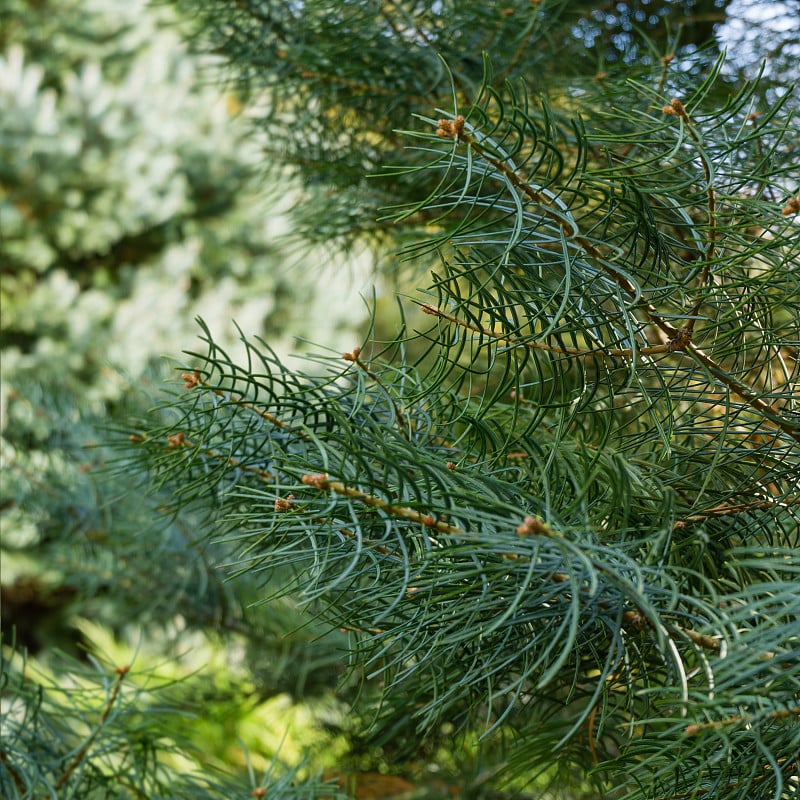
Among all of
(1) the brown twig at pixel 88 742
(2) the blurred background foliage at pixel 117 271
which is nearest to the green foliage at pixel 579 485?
(1) the brown twig at pixel 88 742

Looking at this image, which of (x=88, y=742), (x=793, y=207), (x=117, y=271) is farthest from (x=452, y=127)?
(x=117, y=271)

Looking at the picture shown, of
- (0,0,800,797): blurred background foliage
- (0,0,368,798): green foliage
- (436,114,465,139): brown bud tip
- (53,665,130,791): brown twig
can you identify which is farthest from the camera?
(0,0,368,798): green foliage

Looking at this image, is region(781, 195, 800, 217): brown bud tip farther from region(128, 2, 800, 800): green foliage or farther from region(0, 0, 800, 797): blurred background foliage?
region(0, 0, 800, 797): blurred background foliage

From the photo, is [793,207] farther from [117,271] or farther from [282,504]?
[117,271]

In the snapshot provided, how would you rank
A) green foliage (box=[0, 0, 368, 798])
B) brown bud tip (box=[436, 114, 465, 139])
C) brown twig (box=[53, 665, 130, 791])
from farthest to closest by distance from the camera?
green foliage (box=[0, 0, 368, 798])
brown twig (box=[53, 665, 130, 791])
brown bud tip (box=[436, 114, 465, 139])

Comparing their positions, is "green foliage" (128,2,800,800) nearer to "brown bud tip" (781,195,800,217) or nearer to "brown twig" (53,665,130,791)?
"brown bud tip" (781,195,800,217)

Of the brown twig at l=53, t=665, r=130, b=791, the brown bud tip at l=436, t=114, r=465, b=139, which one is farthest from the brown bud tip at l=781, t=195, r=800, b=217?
the brown twig at l=53, t=665, r=130, b=791

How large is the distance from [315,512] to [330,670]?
0.58m

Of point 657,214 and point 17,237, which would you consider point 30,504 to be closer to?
point 657,214

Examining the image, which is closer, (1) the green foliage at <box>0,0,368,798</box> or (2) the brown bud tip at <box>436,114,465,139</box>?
(2) the brown bud tip at <box>436,114,465,139</box>

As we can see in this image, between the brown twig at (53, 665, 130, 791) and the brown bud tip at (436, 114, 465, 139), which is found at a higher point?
the brown bud tip at (436, 114, 465, 139)

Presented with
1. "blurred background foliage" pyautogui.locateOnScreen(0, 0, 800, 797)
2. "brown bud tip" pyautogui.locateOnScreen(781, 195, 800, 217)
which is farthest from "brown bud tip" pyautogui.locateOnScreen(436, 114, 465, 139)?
"blurred background foliage" pyautogui.locateOnScreen(0, 0, 800, 797)

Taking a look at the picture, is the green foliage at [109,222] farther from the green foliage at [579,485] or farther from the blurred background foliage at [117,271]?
the green foliage at [579,485]

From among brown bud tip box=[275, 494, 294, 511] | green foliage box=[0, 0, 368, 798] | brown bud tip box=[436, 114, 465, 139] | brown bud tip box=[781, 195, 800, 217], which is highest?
brown bud tip box=[781, 195, 800, 217]
